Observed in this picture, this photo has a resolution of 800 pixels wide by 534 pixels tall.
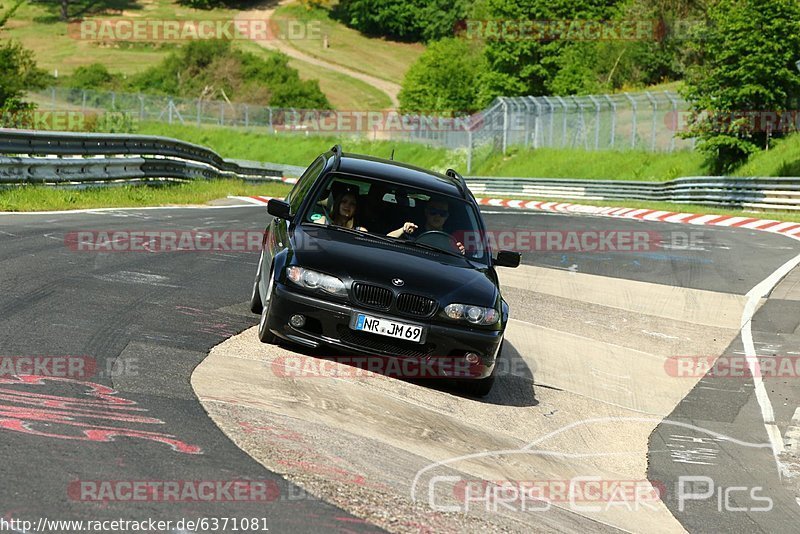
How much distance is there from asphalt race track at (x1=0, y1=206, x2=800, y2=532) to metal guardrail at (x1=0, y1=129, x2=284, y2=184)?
2125mm

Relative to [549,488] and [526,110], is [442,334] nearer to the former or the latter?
[549,488]

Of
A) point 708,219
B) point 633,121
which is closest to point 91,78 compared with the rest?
point 633,121

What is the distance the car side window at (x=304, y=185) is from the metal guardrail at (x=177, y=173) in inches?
351

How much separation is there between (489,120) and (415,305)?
55.5 meters

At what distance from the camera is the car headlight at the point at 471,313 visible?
7.98 meters

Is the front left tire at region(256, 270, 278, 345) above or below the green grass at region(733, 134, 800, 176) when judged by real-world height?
above

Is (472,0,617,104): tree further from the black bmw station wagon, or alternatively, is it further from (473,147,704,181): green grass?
the black bmw station wagon

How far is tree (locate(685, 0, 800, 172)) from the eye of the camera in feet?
130

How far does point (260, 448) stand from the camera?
5.55 meters

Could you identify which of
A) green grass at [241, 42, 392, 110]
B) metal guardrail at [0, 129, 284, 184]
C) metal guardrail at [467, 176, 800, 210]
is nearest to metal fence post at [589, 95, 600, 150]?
metal guardrail at [467, 176, 800, 210]

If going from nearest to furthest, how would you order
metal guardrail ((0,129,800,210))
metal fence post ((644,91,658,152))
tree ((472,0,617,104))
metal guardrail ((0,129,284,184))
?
1. metal guardrail ((0,129,284,184))
2. metal guardrail ((0,129,800,210))
3. metal fence post ((644,91,658,152))
4. tree ((472,0,617,104))
